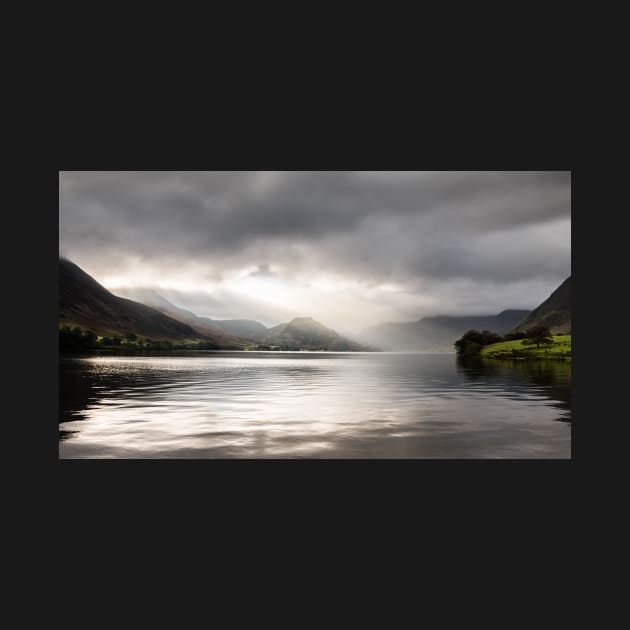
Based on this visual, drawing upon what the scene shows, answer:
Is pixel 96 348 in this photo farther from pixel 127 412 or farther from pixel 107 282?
pixel 127 412

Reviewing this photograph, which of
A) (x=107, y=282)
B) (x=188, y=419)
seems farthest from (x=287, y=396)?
(x=107, y=282)

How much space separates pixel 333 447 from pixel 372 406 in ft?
36.8

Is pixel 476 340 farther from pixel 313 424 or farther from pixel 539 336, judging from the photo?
pixel 313 424

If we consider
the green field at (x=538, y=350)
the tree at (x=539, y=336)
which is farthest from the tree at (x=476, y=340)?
the tree at (x=539, y=336)

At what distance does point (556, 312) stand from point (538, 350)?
43.7 metres

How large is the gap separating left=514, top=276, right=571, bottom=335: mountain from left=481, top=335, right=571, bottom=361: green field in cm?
334

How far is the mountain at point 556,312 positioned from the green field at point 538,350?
334 centimetres

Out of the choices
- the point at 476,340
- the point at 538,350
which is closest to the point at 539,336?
the point at 538,350

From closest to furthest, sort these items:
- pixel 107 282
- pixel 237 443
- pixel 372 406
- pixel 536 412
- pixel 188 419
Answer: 1. pixel 237 443
2. pixel 188 419
3. pixel 536 412
4. pixel 372 406
5. pixel 107 282

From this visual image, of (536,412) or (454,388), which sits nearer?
(536,412)

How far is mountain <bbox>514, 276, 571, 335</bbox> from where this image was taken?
39.0m

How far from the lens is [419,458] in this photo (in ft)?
58.6

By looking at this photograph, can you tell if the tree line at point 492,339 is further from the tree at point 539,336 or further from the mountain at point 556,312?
the mountain at point 556,312

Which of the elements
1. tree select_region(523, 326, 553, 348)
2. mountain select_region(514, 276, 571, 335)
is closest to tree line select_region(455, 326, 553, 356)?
tree select_region(523, 326, 553, 348)
